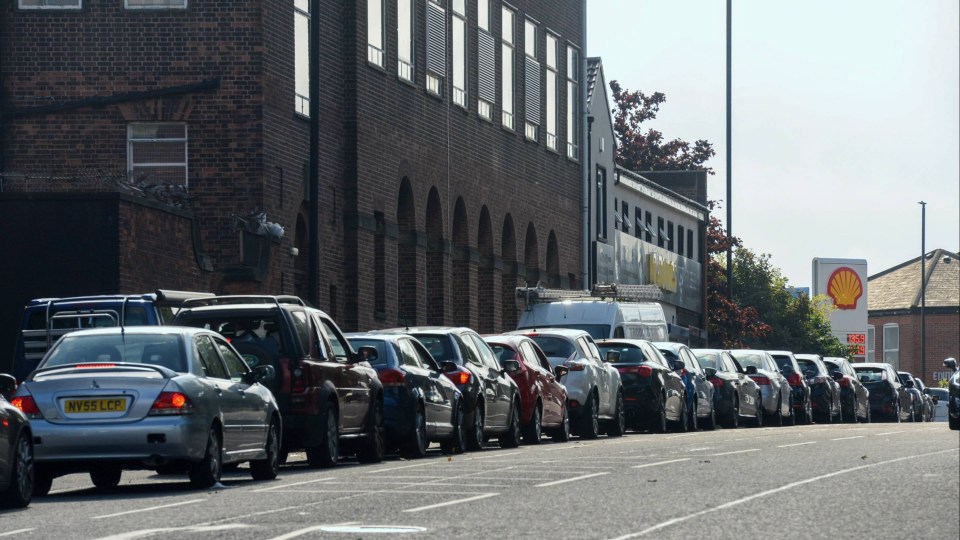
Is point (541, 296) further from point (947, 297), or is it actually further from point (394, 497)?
point (947, 297)

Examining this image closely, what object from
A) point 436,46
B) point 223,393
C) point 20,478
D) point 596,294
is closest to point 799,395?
point 596,294

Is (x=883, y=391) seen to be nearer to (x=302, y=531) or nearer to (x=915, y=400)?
(x=915, y=400)

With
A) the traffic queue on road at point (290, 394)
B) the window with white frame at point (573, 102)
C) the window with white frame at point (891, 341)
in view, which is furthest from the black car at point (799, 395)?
the window with white frame at point (891, 341)

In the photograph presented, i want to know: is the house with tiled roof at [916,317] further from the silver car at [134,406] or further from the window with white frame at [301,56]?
the silver car at [134,406]

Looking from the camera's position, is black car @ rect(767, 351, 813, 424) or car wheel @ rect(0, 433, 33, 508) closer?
car wheel @ rect(0, 433, 33, 508)

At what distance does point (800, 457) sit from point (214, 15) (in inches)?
718

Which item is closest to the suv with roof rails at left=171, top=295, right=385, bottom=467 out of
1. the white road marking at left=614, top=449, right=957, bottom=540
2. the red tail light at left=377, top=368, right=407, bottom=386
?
the red tail light at left=377, top=368, right=407, bottom=386

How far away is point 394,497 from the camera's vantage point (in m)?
17.0

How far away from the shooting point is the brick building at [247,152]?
3200 centimetres

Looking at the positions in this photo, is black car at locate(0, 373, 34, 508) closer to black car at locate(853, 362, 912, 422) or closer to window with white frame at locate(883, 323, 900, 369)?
black car at locate(853, 362, 912, 422)

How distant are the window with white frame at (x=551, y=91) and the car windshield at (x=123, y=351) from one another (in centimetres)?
4075

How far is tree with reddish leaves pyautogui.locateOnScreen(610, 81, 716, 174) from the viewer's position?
280ft

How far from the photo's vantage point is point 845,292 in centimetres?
9769

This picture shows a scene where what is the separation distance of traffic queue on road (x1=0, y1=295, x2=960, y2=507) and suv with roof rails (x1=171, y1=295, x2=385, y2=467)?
0.02m
